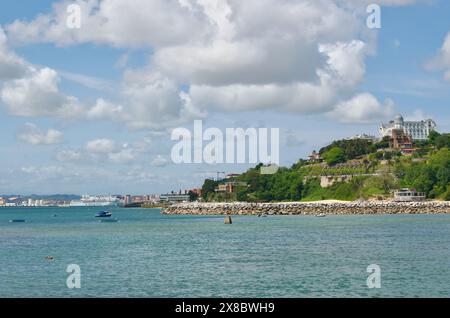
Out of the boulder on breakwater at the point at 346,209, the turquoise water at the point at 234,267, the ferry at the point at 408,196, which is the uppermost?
the ferry at the point at 408,196

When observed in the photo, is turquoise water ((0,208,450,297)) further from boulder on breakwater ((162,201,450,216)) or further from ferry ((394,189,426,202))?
ferry ((394,189,426,202))

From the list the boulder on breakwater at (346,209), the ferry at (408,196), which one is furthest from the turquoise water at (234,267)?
the ferry at (408,196)

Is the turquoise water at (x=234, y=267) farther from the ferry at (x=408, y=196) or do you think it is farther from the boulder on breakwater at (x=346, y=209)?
the ferry at (x=408, y=196)

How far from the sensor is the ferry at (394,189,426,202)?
15925 centimetres

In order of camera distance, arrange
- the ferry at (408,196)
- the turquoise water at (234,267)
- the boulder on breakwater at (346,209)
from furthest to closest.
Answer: the ferry at (408,196)
the boulder on breakwater at (346,209)
the turquoise water at (234,267)

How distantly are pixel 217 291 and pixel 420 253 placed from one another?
→ 71.4ft

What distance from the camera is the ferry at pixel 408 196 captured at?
15925 centimetres

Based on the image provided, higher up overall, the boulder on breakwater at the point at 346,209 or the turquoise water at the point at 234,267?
the boulder on breakwater at the point at 346,209

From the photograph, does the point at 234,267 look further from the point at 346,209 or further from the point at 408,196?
the point at 408,196

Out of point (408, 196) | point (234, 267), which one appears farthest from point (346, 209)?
point (234, 267)

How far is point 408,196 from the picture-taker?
161 metres

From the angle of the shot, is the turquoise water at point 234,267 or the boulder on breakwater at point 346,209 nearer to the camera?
the turquoise water at point 234,267

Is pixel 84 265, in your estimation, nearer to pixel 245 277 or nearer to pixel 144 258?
pixel 144 258

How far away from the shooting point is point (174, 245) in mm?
59844
